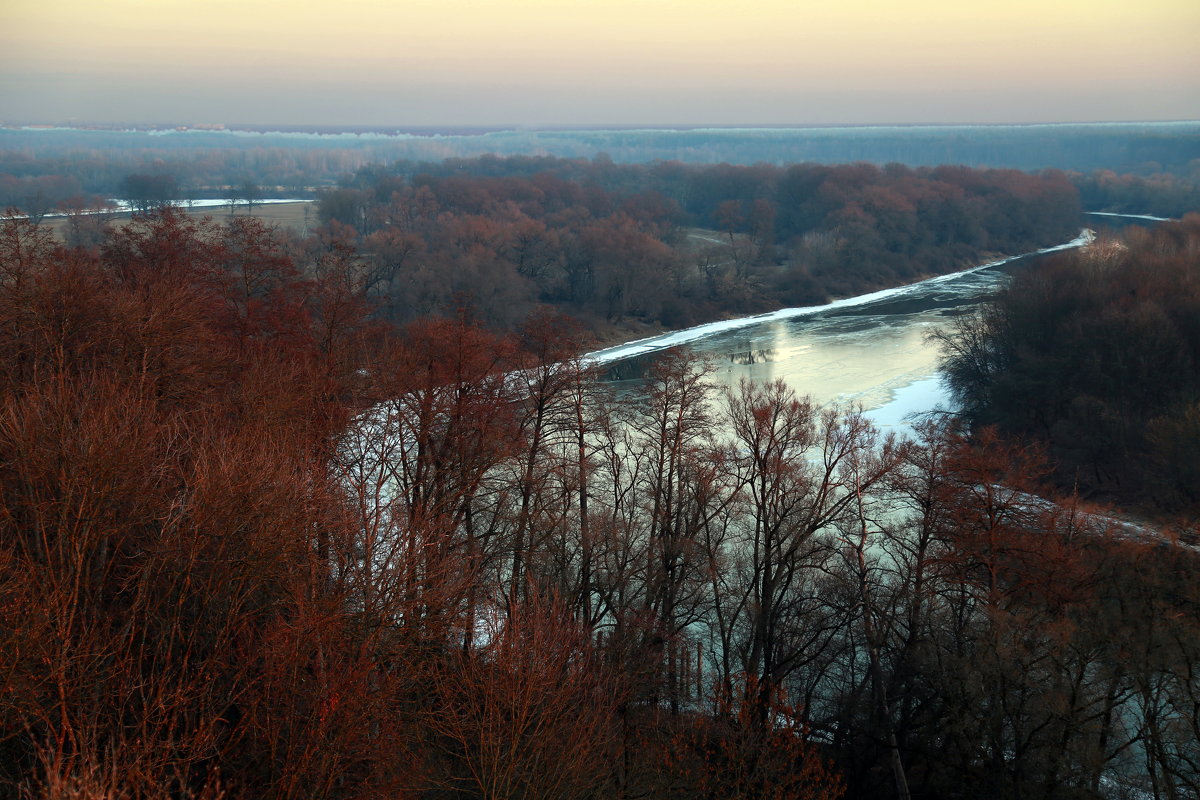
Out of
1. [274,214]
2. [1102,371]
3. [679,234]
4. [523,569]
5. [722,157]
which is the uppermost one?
[722,157]

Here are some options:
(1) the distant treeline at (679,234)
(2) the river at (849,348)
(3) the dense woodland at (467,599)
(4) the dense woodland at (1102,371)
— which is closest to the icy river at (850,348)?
(2) the river at (849,348)

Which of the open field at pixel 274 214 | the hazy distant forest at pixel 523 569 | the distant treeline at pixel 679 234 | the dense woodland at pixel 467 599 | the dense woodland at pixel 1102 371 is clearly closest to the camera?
the dense woodland at pixel 467 599

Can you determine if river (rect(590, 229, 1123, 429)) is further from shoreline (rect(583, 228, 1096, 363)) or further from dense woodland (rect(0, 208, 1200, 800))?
dense woodland (rect(0, 208, 1200, 800))

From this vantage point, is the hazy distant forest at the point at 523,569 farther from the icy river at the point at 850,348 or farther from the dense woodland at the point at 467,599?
the icy river at the point at 850,348

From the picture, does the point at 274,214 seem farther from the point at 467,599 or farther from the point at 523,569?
the point at 467,599

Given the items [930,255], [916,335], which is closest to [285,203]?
[930,255]

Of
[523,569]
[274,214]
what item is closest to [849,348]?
[523,569]

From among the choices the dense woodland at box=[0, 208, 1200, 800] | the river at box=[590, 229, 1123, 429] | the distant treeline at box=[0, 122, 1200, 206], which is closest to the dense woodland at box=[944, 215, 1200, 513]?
the river at box=[590, 229, 1123, 429]

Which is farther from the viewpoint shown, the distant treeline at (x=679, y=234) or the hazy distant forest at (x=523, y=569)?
the distant treeline at (x=679, y=234)
